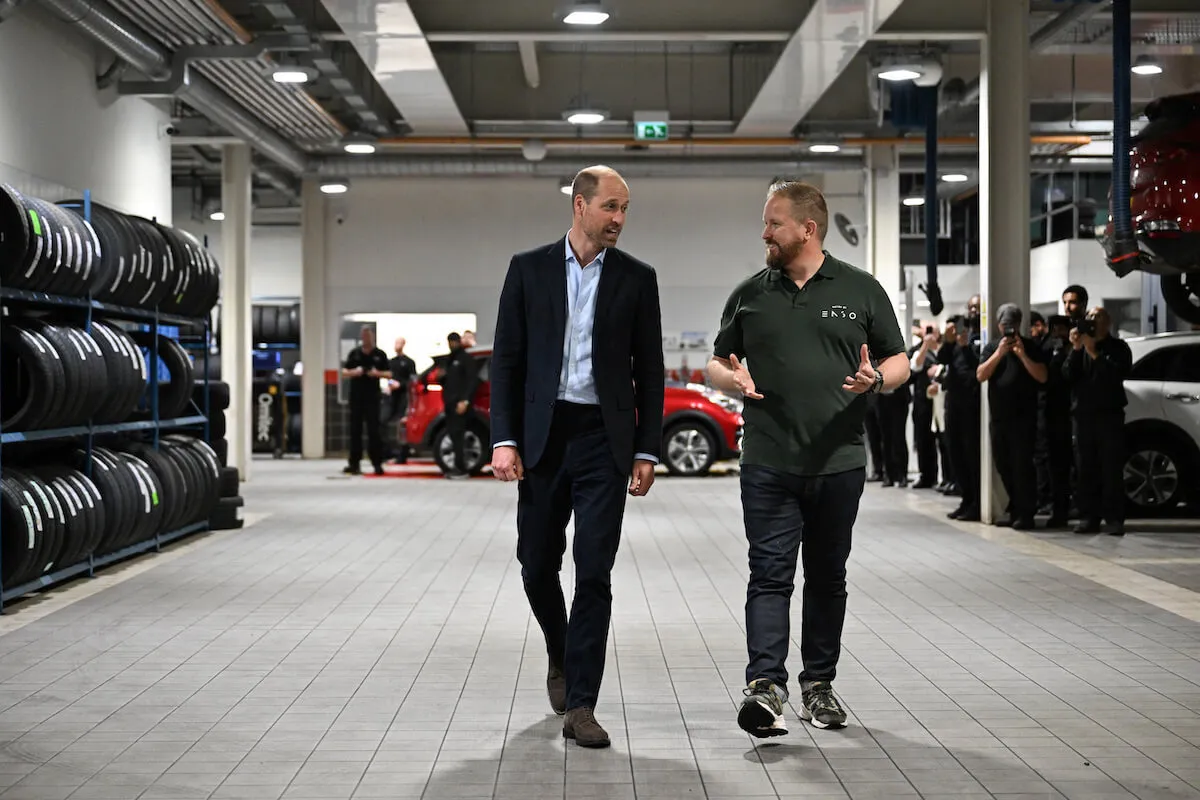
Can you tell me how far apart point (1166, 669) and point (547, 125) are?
14846mm

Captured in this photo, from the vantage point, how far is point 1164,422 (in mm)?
12922

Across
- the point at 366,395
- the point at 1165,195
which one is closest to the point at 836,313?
the point at 1165,195

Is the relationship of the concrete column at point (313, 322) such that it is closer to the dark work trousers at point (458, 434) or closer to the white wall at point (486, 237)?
the white wall at point (486, 237)

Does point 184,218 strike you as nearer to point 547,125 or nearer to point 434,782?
point 547,125

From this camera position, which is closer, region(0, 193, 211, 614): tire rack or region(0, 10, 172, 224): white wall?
region(0, 193, 211, 614): tire rack

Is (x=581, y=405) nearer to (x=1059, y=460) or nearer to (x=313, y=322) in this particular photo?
(x=1059, y=460)

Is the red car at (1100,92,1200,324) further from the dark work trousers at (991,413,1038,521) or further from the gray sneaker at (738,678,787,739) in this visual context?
the gray sneaker at (738,678,787,739)

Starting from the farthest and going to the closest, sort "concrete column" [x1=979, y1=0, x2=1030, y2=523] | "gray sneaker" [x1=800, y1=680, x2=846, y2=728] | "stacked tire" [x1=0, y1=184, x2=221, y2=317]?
"concrete column" [x1=979, y1=0, x2=1030, y2=523]
"stacked tire" [x1=0, y1=184, x2=221, y2=317]
"gray sneaker" [x1=800, y1=680, x2=846, y2=728]

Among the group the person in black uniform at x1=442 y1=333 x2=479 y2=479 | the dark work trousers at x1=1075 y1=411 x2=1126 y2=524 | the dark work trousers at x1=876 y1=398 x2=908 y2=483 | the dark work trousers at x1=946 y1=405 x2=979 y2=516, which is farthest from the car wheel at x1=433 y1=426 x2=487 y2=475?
the dark work trousers at x1=1075 y1=411 x2=1126 y2=524

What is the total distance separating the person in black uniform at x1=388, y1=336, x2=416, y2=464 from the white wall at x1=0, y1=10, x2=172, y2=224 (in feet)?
20.4

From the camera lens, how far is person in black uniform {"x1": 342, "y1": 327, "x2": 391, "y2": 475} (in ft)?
67.0

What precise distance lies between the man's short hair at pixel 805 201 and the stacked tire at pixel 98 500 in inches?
194

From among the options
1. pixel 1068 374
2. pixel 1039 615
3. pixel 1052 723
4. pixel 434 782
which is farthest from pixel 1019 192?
pixel 434 782

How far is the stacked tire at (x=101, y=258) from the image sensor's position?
331 inches
